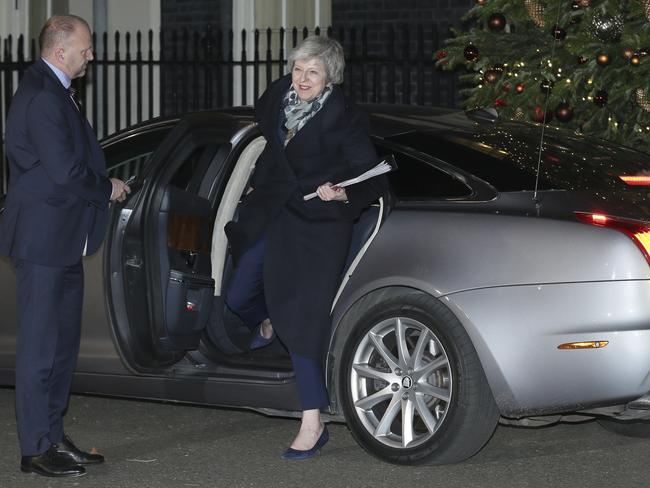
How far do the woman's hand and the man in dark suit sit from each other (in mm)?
793

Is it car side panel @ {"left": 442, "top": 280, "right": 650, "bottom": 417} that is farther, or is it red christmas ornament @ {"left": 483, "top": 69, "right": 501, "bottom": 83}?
red christmas ornament @ {"left": 483, "top": 69, "right": 501, "bottom": 83}

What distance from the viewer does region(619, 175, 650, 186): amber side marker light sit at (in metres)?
6.52

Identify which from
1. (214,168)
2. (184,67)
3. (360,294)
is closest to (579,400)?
(360,294)

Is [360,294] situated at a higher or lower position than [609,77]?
lower

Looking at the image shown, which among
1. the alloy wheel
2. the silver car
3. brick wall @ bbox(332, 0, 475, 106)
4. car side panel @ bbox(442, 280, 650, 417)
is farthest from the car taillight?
brick wall @ bbox(332, 0, 475, 106)

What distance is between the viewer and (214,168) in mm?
7172

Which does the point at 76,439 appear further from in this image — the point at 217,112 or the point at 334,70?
the point at 334,70

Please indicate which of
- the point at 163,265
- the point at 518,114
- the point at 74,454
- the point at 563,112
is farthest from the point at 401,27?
the point at 74,454

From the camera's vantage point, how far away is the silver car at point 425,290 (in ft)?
19.6

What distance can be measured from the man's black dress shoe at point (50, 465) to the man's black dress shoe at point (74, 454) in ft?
0.14

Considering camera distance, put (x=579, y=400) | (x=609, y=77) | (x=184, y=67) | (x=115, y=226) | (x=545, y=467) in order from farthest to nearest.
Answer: (x=184, y=67) → (x=609, y=77) → (x=115, y=226) → (x=545, y=467) → (x=579, y=400)

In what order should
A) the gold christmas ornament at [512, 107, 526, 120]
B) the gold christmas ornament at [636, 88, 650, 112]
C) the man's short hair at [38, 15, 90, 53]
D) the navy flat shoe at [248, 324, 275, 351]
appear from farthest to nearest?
the gold christmas ornament at [512, 107, 526, 120] < the gold christmas ornament at [636, 88, 650, 112] < the navy flat shoe at [248, 324, 275, 351] < the man's short hair at [38, 15, 90, 53]

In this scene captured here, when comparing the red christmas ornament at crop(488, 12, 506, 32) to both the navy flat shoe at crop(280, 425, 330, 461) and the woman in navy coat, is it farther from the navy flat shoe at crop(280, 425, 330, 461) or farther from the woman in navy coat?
the navy flat shoe at crop(280, 425, 330, 461)

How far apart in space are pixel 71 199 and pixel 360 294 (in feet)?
4.08
